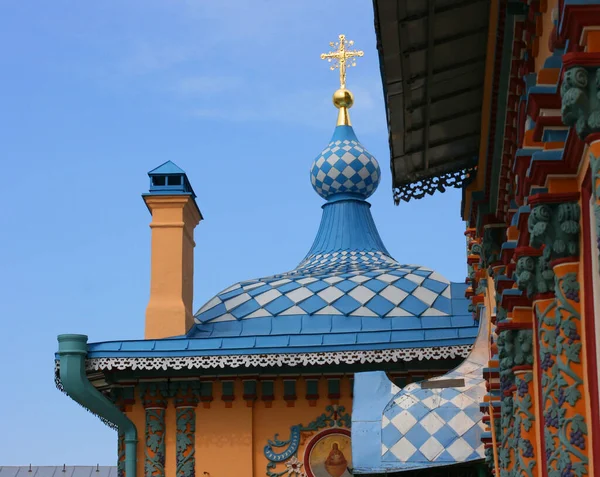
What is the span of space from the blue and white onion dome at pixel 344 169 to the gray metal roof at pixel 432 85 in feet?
31.1

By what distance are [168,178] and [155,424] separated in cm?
359

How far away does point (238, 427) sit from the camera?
57.1ft

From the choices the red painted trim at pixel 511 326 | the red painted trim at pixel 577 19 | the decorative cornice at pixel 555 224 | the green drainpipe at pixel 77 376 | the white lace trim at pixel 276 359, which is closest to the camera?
the red painted trim at pixel 577 19

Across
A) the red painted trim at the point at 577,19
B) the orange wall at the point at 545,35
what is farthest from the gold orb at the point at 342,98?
the red painted trim at the point at 577,19

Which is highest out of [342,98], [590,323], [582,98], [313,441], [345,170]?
[342,98]

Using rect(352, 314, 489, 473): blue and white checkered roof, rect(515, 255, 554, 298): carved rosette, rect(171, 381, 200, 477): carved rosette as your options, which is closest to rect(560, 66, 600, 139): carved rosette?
rect(515, 255, 554, 298): carved rosette

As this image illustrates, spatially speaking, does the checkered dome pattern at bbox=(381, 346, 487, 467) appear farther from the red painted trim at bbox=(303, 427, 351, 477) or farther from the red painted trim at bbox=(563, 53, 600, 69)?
the red painted trim at bbox=(563, 53, 600, 69)

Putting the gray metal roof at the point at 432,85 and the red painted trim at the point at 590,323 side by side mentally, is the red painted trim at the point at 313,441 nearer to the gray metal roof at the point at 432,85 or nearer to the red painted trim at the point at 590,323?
the gray metal roof at the point at 432,85

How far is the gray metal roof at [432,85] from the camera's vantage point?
876 centimetres

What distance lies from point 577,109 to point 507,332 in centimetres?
339

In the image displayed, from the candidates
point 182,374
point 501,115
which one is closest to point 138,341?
point 182,374

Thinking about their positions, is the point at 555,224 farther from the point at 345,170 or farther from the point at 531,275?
the point at 345,170

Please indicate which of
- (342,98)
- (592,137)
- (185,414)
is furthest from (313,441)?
(592,137)

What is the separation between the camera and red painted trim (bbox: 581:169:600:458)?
5.62 metres
